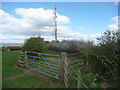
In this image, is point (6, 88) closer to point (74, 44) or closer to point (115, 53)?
point (115, 53)

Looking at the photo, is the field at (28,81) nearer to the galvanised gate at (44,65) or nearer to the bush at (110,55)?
the galvanised gate at (44,65)

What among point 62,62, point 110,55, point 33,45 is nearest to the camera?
point 110,55

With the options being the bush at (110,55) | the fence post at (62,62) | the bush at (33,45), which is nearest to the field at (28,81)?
the fence post at (62,62)

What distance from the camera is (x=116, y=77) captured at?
2.42m

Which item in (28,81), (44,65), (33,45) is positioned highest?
(33,45)

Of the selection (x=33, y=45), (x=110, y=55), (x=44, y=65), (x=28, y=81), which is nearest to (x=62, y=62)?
(x=44, y=65)

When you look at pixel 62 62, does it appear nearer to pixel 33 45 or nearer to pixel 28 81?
pixel 28 81

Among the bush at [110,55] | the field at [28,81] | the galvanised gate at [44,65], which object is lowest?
the field at [28,81]

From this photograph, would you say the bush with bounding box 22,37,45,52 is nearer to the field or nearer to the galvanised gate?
the galvanised gate

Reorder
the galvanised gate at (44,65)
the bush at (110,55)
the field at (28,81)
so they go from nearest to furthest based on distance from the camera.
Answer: the bush at (110,55) < the field at (28,81) < the galvanised gate at (44,65)

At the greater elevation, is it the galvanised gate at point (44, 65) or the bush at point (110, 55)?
the bush at point (110, 55)

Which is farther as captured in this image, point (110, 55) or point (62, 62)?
point (62, 62)

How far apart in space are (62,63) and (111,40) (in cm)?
192

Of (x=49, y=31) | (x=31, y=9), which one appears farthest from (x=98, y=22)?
(x=49, y=31)
